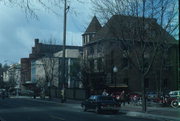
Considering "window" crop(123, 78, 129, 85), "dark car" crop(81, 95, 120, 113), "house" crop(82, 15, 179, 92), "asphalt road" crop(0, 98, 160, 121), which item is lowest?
"asphalt road" crop(0, 98, 160, 121)

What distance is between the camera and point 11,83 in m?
113

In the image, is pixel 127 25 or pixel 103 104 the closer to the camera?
pixel 103 104

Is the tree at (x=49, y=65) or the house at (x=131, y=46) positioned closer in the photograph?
the house at (x=131, y=46)

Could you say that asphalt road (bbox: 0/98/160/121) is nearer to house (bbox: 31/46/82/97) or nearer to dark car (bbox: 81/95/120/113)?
dark car (bbox: 81/95/120/113)

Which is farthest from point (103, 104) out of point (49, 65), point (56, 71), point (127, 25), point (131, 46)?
point (56, 71)

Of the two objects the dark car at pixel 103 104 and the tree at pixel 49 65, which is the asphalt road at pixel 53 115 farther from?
the tree at pixel 49 65

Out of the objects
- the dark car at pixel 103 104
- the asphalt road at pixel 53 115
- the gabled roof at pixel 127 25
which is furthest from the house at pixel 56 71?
the gabled roof at pixel 127 25

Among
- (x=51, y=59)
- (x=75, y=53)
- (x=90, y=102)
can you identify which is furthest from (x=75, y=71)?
(x=75, y=53)

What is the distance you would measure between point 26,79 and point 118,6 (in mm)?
97560

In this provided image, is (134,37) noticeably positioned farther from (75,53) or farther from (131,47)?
(75,53)

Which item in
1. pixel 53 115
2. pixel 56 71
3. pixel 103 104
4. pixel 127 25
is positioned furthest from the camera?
pixel 56 71

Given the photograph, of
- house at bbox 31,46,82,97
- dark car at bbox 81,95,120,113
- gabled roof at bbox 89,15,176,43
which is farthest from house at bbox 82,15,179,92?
house at bbox 31,46,82,97

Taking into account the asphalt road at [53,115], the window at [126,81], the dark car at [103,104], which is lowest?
the asphalt road at [53,115]

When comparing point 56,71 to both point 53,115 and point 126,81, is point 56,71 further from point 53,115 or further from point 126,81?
point 53,115
